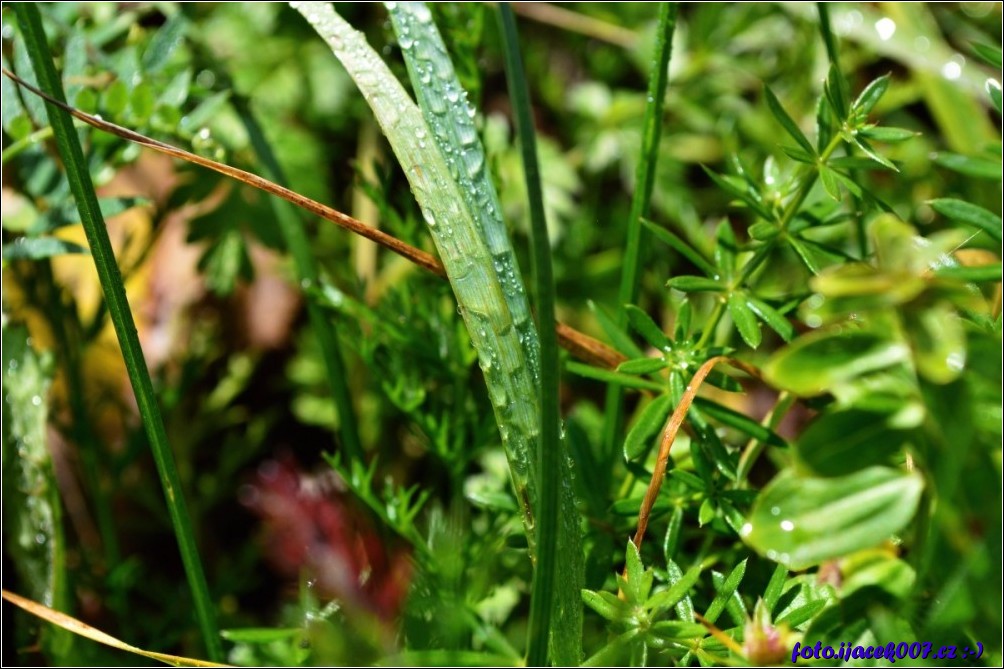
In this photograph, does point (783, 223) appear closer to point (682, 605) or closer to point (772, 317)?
point (772, 317)

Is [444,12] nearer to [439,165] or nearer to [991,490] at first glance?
[439,165]

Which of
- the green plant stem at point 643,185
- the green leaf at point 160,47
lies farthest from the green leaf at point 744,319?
the green leaf at point 160,47

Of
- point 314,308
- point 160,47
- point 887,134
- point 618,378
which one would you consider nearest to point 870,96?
point 887,134

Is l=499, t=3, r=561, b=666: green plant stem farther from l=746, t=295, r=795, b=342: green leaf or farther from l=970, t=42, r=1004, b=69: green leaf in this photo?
l=970, t=42, r=1004, b=69: green leaf

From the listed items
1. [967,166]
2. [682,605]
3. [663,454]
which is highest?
[967,166]

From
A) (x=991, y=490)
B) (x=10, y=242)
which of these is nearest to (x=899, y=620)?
(x=991, y=490)

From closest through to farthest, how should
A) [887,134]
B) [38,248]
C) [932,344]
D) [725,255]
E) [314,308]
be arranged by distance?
1. [932,344]
2. [887,134]
3. [725,255]
4. [38,248]
5. [314,308]
